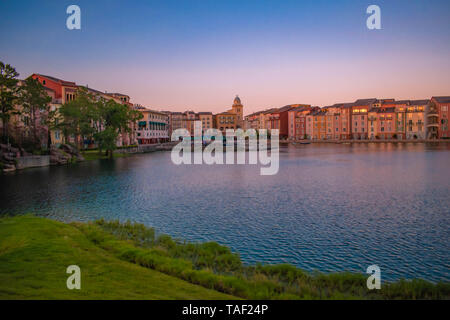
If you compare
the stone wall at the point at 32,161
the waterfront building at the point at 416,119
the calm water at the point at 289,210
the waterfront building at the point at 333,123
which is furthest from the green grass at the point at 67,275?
the waterfront building at the point at 333,123

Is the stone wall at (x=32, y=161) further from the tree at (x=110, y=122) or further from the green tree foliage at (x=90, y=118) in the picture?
the tree at (x=110, y=122)

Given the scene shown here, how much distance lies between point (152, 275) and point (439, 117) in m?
161

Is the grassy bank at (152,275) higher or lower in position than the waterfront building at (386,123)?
lower

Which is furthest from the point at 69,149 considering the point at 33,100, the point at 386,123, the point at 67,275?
the point at 386,123

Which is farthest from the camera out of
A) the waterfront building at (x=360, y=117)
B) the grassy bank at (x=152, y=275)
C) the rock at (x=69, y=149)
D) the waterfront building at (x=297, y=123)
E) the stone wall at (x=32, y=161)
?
the waterfront building at (x=297, y=123)

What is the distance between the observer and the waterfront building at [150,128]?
147 m

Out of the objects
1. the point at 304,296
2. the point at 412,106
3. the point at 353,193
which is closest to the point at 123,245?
the point at 304,296

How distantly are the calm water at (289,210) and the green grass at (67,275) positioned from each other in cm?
608

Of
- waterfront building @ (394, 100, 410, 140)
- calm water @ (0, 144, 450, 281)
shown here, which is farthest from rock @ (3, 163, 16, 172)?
waterfront building @ (394, 100, 410, 140)

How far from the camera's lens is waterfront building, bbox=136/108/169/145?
146875 mm

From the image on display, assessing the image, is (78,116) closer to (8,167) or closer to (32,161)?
(32,161)

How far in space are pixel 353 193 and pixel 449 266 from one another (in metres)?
19.5

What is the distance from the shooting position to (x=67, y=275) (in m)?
11.9
